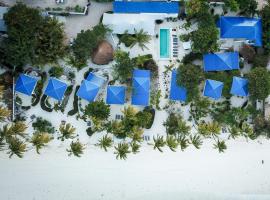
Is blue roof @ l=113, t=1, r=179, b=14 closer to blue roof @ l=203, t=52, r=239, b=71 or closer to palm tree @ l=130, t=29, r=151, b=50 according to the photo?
palm tree @ l=130, t=29, r=151, b=50

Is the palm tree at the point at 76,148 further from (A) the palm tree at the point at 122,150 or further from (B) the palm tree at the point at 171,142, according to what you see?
(B) the palm tree at the point at 171,142

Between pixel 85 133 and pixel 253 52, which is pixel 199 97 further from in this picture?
pixel 85 133

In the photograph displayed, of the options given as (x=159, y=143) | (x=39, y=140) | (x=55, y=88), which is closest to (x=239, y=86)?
A: (x=159, y=143)

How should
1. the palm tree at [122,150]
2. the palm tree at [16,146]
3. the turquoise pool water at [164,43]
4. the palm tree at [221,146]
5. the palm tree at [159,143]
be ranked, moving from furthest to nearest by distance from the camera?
the turquoise pool water at [164,43], the palm tree at [221,146], the palm tree at [159,143], the palm tree at [122,150], the palm tree at [16,146]

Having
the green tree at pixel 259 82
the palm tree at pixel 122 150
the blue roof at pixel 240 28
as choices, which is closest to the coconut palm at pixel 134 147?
the palm tree at pixel 122 150

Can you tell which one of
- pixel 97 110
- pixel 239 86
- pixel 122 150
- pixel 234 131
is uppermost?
pixel 239 86

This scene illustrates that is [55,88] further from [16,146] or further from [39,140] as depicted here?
[16,146]

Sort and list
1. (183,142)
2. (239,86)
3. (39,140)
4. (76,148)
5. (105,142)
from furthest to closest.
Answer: (239,86)
(183,142)
(105,142)
(76,148)
(39,140)
